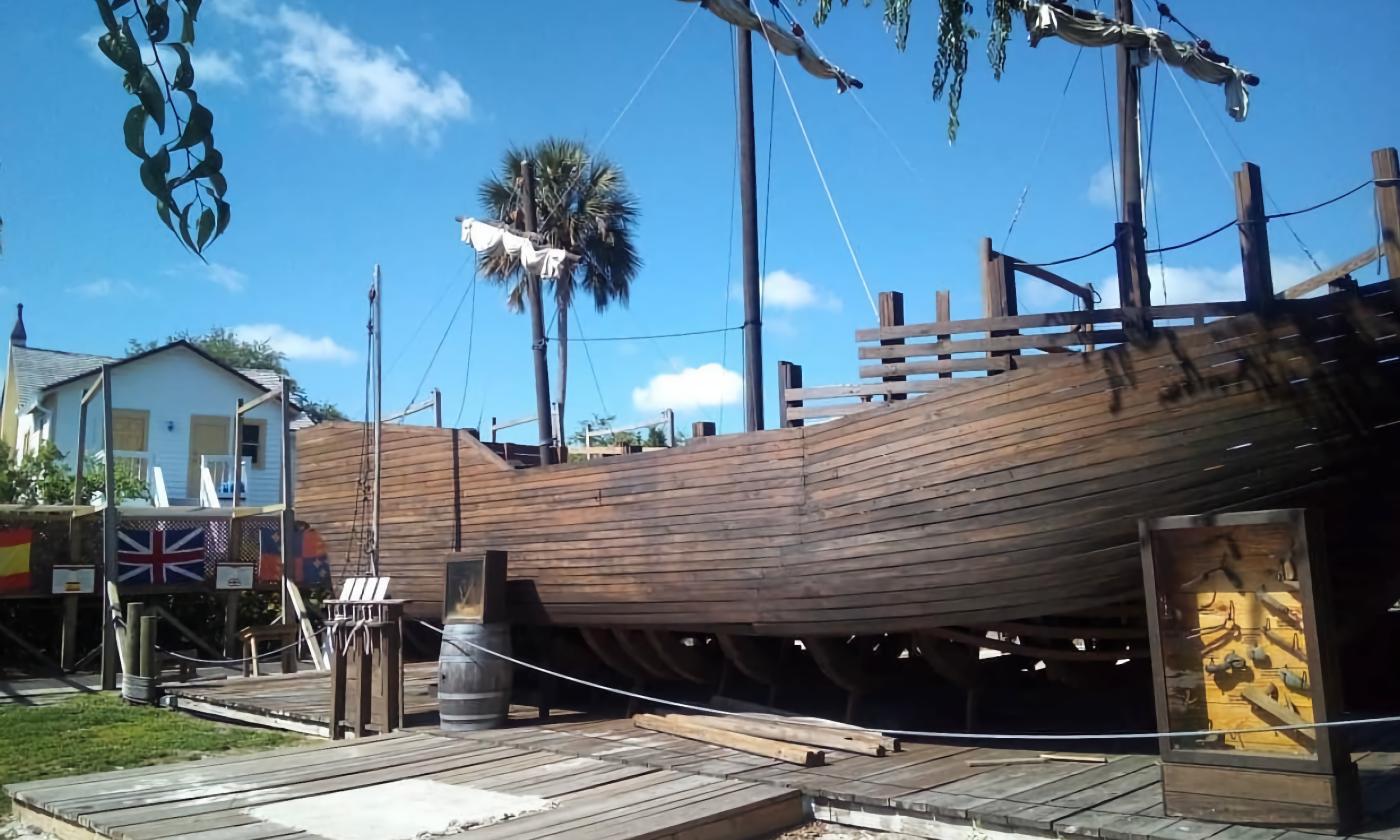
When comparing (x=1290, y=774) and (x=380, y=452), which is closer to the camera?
(x=1290, y=774)

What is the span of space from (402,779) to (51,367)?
20.8 meters

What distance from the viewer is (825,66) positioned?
11.1 m

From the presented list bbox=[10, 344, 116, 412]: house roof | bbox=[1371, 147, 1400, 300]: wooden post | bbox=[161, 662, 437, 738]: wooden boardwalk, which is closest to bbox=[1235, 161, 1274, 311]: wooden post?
bbox=[1371, 147, 1400, 300]: wooden post

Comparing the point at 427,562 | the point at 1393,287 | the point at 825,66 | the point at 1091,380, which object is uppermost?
the point at 825,66

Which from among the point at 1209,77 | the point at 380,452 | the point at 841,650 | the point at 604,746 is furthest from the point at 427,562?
the point at 1209,77

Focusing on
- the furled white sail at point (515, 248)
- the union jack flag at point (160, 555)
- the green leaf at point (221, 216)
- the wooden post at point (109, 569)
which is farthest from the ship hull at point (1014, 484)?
the union jack flag at point (160, 555)

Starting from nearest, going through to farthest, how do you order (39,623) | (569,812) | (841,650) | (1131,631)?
(569,812) → (1131,631) → (841,650) → (39,623)

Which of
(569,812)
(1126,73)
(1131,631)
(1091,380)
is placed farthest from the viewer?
(1126,73)

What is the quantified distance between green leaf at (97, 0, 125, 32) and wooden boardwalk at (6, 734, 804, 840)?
4.01m

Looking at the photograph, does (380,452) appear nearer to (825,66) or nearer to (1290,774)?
(825,66)

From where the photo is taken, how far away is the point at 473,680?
7.80m

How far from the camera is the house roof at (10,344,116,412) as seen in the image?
2173 cm

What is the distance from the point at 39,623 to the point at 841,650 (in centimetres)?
1155

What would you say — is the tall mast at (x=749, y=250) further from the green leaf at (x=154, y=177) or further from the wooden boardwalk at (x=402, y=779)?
the green leaf at (x=154, y=177)
